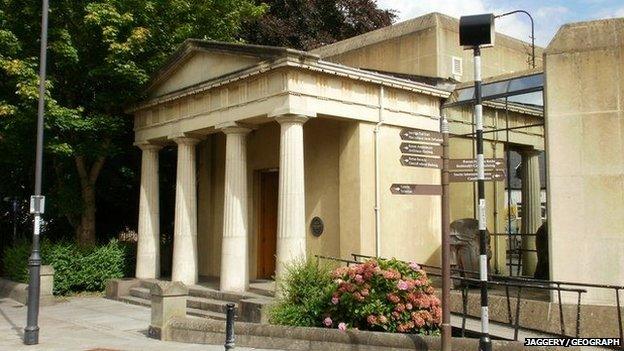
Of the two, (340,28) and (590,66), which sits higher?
(340,28)

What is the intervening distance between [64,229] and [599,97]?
1894 cm

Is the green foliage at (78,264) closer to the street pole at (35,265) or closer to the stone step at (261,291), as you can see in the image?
the stone step at (261,291)

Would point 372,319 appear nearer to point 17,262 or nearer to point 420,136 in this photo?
point 420,136

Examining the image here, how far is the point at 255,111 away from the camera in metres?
15.2

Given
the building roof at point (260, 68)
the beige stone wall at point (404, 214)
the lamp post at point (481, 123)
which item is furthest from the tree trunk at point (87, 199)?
the lamp post at point (481, 123)

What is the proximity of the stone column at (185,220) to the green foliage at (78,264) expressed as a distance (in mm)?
3114

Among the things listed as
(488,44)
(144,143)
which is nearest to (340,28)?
(144,143)

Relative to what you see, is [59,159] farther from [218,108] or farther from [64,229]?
[218,108]

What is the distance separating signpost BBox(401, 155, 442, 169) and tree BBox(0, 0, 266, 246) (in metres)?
12.0

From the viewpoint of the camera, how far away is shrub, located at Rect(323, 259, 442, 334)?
402 inches

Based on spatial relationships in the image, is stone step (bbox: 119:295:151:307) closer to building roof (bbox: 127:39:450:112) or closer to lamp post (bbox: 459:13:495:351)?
building roof (bbox: 127:39:450:112)

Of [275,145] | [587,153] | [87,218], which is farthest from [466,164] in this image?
[87,218]

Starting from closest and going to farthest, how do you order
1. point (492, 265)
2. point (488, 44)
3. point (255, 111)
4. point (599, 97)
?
point (488, 44)
point (599, 97)
point (255, 111)
point (492, 265)

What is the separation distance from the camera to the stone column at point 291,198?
13977mm
